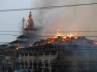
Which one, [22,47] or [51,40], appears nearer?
[51,40]

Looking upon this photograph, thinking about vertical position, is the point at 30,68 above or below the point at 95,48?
below

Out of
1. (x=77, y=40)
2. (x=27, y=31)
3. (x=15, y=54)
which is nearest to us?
(x=27, y=31)

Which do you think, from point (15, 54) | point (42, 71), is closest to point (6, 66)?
point (15, 54)

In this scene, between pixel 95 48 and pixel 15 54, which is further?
pixel 15 54

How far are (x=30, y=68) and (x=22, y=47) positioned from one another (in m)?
5.31

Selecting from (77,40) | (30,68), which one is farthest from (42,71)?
(77,40)

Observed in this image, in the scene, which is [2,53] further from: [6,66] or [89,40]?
[89,40]

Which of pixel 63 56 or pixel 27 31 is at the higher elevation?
pixel 27 31

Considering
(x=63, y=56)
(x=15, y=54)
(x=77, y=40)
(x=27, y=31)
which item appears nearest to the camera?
(x=27, y=31)

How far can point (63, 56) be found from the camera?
145 ft

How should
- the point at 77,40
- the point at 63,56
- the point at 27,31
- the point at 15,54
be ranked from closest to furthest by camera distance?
the point at 27,31
the point at 63,56
the point at 77,40
the point at 15,54

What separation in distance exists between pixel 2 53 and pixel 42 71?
372 inches

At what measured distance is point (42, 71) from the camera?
45906 mm

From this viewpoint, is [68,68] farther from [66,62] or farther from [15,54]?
[15,54]
